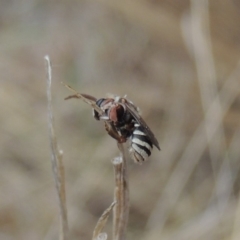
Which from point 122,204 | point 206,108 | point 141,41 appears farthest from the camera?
point 141,41

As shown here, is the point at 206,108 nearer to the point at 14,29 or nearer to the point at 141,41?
the point at 141,41

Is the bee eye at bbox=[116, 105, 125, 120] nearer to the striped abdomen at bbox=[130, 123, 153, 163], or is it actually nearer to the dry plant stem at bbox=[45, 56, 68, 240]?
the striped abdomen at bbox=[130, 123, 153, 163]

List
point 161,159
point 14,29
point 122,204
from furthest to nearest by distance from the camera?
point 14,29, point 161,159, point 122,204

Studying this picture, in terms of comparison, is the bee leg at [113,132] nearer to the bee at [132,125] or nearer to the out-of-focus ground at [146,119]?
the bee at [132,125]

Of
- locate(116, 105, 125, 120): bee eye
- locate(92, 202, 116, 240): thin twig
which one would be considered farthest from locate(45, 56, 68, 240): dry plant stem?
locate(116, 105, 125, 120): bee eye

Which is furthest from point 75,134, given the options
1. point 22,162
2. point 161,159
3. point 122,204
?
point 122,204


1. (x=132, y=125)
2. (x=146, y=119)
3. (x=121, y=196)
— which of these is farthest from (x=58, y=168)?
(x=146, y=119)

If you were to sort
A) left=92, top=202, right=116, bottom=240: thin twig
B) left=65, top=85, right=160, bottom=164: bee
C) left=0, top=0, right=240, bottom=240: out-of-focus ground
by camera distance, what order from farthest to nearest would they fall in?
left=0, top=0, right=240, bottom=240: out-of-focus ground, left=65, top=85, right=160, bottom=164: bee, left=92, top=202, right=116, bottom=240: thin twig
